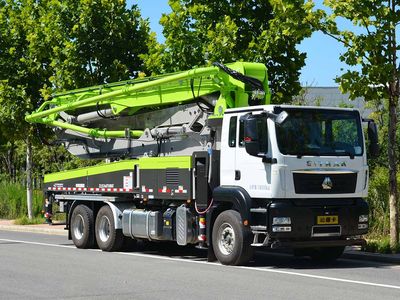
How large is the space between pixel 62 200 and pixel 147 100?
388 cm

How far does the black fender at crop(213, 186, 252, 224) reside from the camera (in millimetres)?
13375

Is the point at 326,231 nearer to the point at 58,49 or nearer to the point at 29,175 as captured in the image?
the point at 58,49

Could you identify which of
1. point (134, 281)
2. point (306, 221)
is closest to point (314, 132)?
point (306, 221)

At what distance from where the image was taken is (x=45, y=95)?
2292 cm

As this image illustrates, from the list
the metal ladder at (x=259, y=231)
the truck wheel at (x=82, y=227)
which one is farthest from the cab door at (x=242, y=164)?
the truck wheel at (x=82, y=227)

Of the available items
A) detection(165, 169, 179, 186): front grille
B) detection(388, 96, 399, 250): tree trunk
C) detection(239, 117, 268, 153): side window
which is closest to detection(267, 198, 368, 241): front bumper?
detection(239, 117, 268, 153): side window

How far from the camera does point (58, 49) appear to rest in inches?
901

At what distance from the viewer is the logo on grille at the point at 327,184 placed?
44.5 feet

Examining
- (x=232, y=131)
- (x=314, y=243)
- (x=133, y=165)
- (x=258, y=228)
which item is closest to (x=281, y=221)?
(x=258, y=228)

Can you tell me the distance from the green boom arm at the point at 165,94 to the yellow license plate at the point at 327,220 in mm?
2710

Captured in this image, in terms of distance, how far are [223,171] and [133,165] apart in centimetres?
298

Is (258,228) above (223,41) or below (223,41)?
below

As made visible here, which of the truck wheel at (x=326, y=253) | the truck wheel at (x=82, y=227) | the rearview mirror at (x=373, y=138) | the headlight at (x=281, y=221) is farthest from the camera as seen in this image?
the truck wheel at (x=82, y=227)

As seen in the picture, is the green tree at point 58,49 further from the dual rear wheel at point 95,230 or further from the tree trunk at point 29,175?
the dual rear wheel at point 95,230
